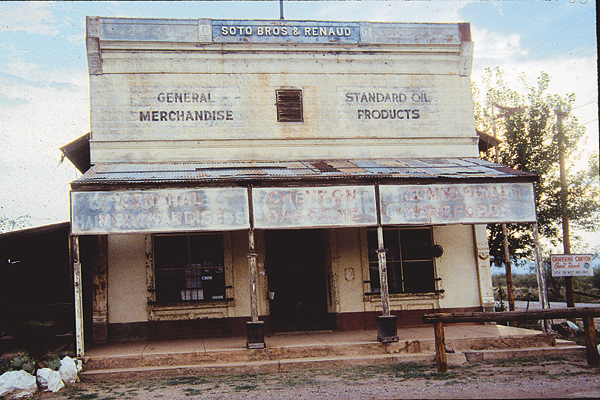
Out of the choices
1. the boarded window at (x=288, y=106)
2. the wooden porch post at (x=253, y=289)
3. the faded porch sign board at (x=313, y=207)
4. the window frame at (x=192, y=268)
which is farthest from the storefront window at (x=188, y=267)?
the boarded window at (x=288, y=106)

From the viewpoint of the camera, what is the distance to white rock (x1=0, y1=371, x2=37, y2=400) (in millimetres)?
7574

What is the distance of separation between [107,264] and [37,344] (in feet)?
8.17

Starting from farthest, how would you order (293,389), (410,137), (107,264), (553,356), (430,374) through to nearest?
(410,137) → (107,264) → (553,356) → (430,374) → (293,389)

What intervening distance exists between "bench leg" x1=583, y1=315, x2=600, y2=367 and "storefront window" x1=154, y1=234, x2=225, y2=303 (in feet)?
22.5

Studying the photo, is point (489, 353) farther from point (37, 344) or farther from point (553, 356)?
point (37, 344)

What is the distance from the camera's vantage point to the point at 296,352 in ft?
31.1

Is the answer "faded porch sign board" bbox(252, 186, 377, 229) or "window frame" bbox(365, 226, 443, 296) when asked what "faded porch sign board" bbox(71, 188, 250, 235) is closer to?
"faded porch sign board" bbox(252, 186, 377, 229)

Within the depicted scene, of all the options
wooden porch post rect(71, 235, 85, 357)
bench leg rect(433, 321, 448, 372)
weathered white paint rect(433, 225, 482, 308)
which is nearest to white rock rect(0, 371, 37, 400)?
wooden porch post rect(71, 235, 85, 357)

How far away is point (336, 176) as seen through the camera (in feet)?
32.6

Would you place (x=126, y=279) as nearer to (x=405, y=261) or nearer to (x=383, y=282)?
(x=383, y=282)

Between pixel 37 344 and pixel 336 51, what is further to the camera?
pixel 336 51

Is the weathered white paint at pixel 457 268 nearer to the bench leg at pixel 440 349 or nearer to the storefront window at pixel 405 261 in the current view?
the storefront window at pixel 405 261

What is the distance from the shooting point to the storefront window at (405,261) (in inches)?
472

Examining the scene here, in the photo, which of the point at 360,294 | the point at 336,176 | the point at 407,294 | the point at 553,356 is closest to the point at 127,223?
the point at 336,176
